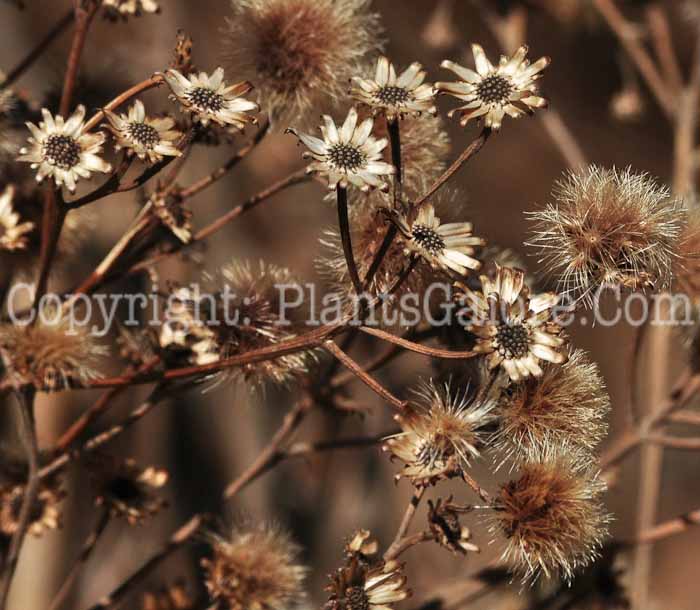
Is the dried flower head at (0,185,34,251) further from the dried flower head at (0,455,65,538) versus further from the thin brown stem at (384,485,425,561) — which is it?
the thin brown stem at (384,485,425,561)

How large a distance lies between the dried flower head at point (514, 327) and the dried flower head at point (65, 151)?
0.22 m

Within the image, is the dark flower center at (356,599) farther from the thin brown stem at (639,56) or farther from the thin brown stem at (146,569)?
the thin brown stem at (639,56)

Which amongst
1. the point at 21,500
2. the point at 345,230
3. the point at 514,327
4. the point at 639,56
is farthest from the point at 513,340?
the point at 639,56

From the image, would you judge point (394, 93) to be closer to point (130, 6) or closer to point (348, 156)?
point (348, 156)

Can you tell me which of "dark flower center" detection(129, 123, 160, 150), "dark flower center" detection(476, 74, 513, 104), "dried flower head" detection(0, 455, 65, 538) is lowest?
"dried flower head" detection(0, 455, 65, 538)

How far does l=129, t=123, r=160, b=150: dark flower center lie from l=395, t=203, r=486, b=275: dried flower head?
0.15 m

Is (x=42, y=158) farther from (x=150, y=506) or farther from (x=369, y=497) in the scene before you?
(x=369, y=497)

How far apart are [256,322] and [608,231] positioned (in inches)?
9.5

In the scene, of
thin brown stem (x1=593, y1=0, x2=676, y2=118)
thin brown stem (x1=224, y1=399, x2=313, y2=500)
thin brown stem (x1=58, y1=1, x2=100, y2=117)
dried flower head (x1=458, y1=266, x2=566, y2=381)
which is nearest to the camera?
dried flower head (x1=458, y1=266, x2=566, y2=381)

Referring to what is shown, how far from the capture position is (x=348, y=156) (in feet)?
1.65

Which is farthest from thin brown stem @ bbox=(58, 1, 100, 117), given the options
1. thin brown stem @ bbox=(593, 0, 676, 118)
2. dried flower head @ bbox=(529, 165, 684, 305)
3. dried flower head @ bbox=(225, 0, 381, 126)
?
thin brown stem @ bbox=(593, 0, 676, 118)

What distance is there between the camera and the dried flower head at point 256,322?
1.97 feet

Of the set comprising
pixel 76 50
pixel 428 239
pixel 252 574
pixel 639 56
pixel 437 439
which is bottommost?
pixel 252 574

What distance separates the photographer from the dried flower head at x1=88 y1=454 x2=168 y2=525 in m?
0.68
